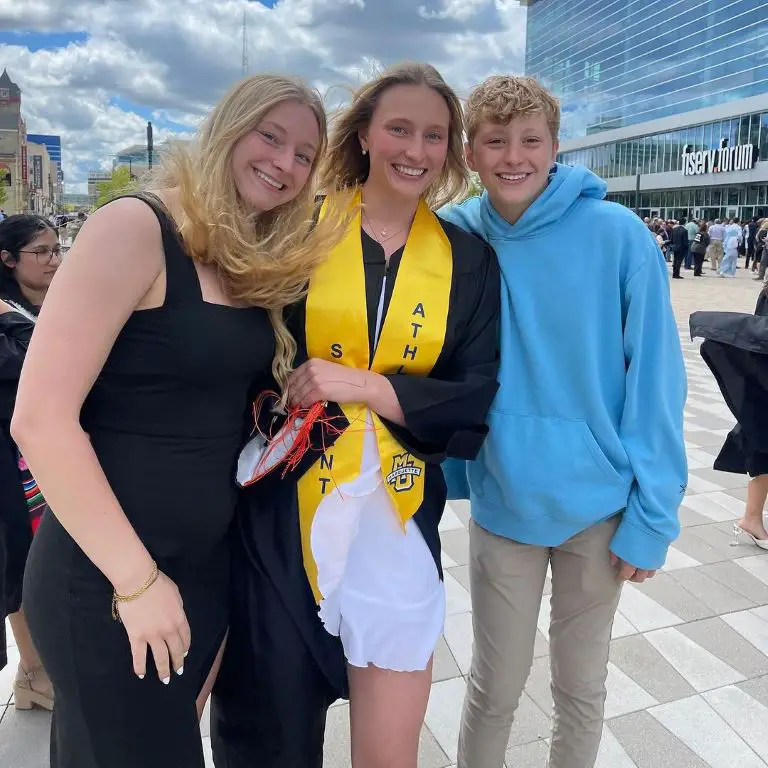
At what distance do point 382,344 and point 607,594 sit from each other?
0.96m

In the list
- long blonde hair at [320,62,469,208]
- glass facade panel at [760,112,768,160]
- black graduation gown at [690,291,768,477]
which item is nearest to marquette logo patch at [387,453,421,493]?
long blonde hair at [320,62,469,208]

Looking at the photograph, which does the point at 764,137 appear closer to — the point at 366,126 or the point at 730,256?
the point at 730,256

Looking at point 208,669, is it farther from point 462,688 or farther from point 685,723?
point 685,723

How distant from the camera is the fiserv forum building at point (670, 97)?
40094 millimetres

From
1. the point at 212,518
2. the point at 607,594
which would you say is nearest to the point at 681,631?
the point at 607,594

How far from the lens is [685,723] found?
2.51 meters

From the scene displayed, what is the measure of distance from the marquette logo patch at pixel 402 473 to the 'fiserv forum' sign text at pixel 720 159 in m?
44.4

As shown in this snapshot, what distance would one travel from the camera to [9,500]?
2277mm

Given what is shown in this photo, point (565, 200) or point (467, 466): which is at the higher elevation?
point (565, 200)

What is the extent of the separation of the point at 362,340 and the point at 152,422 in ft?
1.83

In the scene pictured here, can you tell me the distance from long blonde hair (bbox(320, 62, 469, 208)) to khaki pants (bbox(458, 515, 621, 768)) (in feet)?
A: 3.47

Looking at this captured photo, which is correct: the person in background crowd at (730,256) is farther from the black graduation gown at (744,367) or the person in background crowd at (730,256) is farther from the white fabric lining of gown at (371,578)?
the white fabric lining of gown at (371,578)

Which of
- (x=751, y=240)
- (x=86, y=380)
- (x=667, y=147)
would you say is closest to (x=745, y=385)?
(x=86, y=380)

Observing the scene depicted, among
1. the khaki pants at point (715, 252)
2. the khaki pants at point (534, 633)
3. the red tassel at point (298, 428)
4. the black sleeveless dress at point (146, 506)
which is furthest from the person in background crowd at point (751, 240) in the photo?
the black sleeveless dress at point (146, 506)
